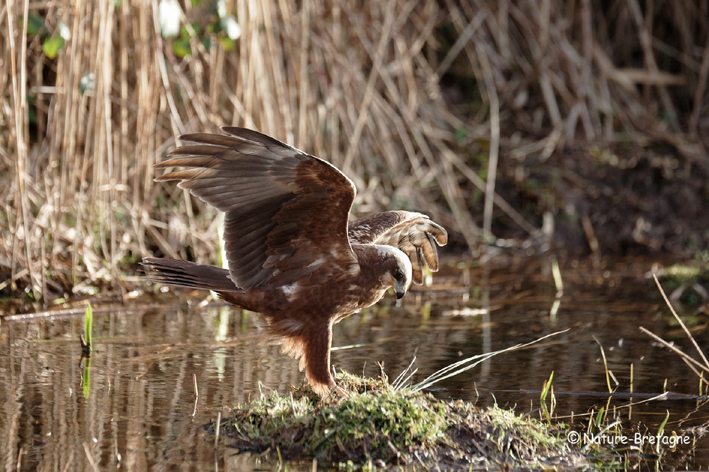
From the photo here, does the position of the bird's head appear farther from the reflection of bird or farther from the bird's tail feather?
the bird's tail feather

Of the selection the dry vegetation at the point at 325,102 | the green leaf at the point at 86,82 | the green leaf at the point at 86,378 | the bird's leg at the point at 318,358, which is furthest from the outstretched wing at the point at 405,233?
the green leaf at the point at 86,82

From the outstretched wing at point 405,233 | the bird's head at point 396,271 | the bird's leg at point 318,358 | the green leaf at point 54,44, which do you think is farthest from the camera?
the green leaf at point 54,44

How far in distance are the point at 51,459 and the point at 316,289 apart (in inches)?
49.5

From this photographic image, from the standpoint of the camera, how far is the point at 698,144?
26.6ft

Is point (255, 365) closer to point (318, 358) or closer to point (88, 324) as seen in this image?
point (318, 358)

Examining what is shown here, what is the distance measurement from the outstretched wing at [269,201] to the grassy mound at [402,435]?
2.39ft

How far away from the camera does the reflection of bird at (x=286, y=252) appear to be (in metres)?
3.17

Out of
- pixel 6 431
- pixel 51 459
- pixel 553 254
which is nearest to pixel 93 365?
pixel 6 431

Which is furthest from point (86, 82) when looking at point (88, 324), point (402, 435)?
point (402, 435)

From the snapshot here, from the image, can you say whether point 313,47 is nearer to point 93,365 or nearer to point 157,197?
point 157,197

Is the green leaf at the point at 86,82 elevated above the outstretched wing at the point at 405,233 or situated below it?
above

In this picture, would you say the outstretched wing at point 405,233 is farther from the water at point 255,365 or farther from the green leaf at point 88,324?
the green leaf at point 88,324

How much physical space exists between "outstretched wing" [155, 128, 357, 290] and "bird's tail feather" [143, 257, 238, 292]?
92 mm

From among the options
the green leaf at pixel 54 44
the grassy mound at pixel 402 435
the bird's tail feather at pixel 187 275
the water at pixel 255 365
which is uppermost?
the green leaf at pixel 54 44
